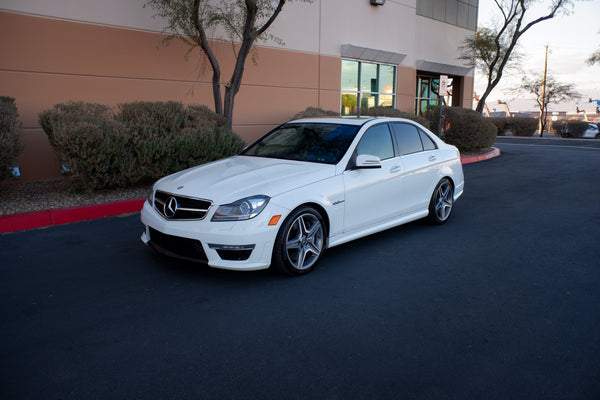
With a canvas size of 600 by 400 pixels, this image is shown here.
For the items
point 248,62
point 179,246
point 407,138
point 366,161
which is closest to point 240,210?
point 179,246

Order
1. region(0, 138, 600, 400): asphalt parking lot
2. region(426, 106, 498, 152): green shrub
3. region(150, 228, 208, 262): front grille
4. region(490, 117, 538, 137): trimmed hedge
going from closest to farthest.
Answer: region(0, 138, 600, 400): asphalt parking lot → region(150, 228, 208, 262): front grille → region(426, 106, 498, 152): green shrub → region(490, 117, 538, 137): trimmed hedge

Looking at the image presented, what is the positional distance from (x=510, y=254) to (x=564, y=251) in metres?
0.69

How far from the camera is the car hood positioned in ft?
14.1

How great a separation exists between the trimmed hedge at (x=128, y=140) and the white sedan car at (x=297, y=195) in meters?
2.41

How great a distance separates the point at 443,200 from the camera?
6598 mm

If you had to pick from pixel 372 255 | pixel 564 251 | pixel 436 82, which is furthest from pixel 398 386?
pixel 436 82

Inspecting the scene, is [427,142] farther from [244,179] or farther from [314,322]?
[314,322]

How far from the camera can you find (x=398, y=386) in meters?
2.77

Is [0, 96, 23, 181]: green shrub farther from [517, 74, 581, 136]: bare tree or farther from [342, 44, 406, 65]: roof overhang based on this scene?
[517, 74, 581, 136]: bare tree

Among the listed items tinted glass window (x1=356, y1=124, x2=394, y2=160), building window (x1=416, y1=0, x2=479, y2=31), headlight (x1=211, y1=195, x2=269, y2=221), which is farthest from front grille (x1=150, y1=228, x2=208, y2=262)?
building window (x1=416, y1=0, x2=479, y2=31)

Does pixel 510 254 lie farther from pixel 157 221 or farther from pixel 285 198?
pixel 157 221

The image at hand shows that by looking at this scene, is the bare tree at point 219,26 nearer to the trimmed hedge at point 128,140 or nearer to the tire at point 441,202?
the trimmed hedge at point 128,140

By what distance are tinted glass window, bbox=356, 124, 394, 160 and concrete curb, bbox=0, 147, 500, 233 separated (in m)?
3.88

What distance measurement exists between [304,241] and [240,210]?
2.49 ft
